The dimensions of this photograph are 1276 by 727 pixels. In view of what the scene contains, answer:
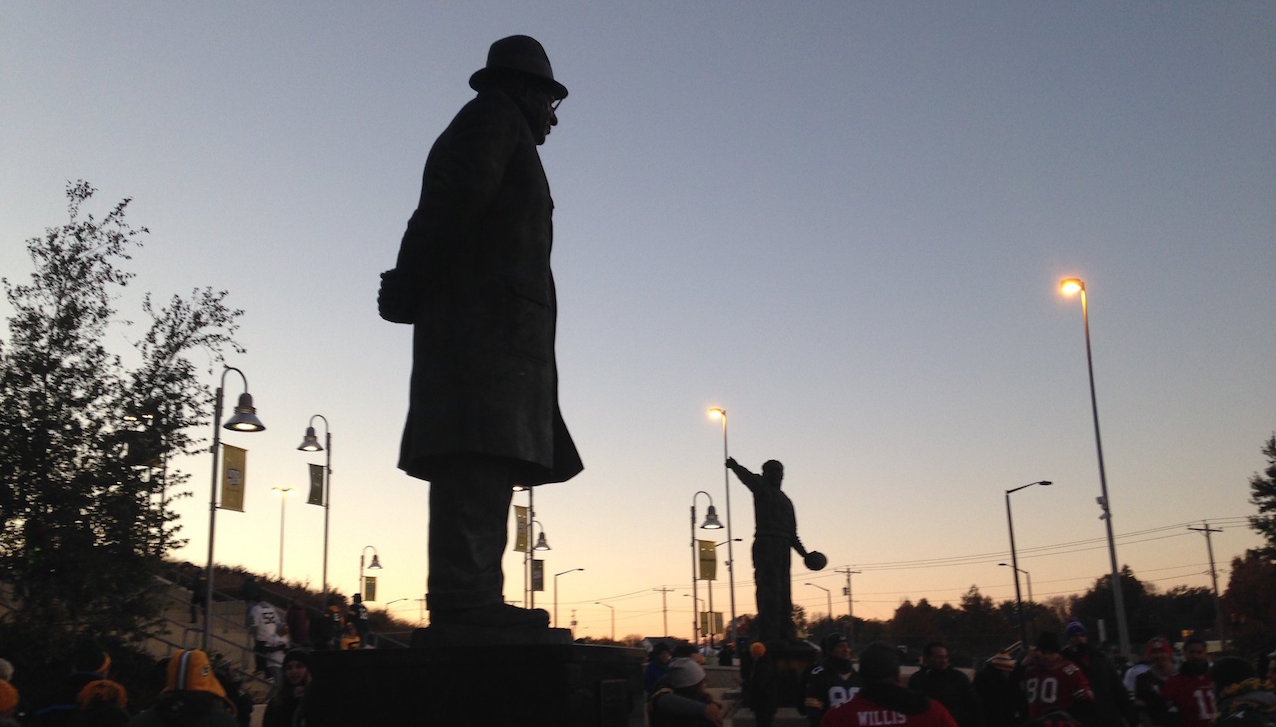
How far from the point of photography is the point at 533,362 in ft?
18.7

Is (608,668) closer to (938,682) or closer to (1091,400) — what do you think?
(938,682)

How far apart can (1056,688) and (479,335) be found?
559 centimetres

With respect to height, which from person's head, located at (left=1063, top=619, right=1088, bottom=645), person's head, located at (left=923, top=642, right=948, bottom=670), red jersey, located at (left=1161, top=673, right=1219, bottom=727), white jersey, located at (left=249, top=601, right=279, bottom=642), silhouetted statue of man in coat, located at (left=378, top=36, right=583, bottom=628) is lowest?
red jersey, located at (left=1161, top=673, right=1219, bottom=727)

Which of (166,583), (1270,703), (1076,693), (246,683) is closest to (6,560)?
(166,583)

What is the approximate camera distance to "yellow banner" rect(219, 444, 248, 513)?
19.0 meters

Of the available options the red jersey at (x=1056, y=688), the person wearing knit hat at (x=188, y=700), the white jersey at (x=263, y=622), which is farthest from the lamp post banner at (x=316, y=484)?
the person wearing knit hat at (x=188, y=700)

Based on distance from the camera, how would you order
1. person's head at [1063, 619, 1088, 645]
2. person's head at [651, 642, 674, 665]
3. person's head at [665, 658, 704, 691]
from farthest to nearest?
person's head at [651, 642, 674, 665], person's head at [1063, 619, 1088, 645], person's head at [665, 658, 704, 691]

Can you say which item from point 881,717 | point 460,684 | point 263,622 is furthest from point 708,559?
point 460,684

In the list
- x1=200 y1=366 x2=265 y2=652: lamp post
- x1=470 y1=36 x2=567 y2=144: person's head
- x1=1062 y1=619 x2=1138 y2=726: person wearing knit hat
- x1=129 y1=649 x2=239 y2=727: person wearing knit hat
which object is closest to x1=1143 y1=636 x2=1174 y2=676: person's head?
x1=1062 y1=619 x2=1138 y2=726: person wearing knit hat

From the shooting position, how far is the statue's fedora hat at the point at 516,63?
6004mm

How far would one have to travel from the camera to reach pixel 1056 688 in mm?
8336

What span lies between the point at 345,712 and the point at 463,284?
2.20 metres

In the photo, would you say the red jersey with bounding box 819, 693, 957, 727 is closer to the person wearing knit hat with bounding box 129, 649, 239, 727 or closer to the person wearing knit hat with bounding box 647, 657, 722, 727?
the person wearing knit hat with bounding box 647, 657, 722, 727

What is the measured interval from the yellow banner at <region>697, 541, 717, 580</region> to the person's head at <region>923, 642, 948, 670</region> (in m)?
30.5
